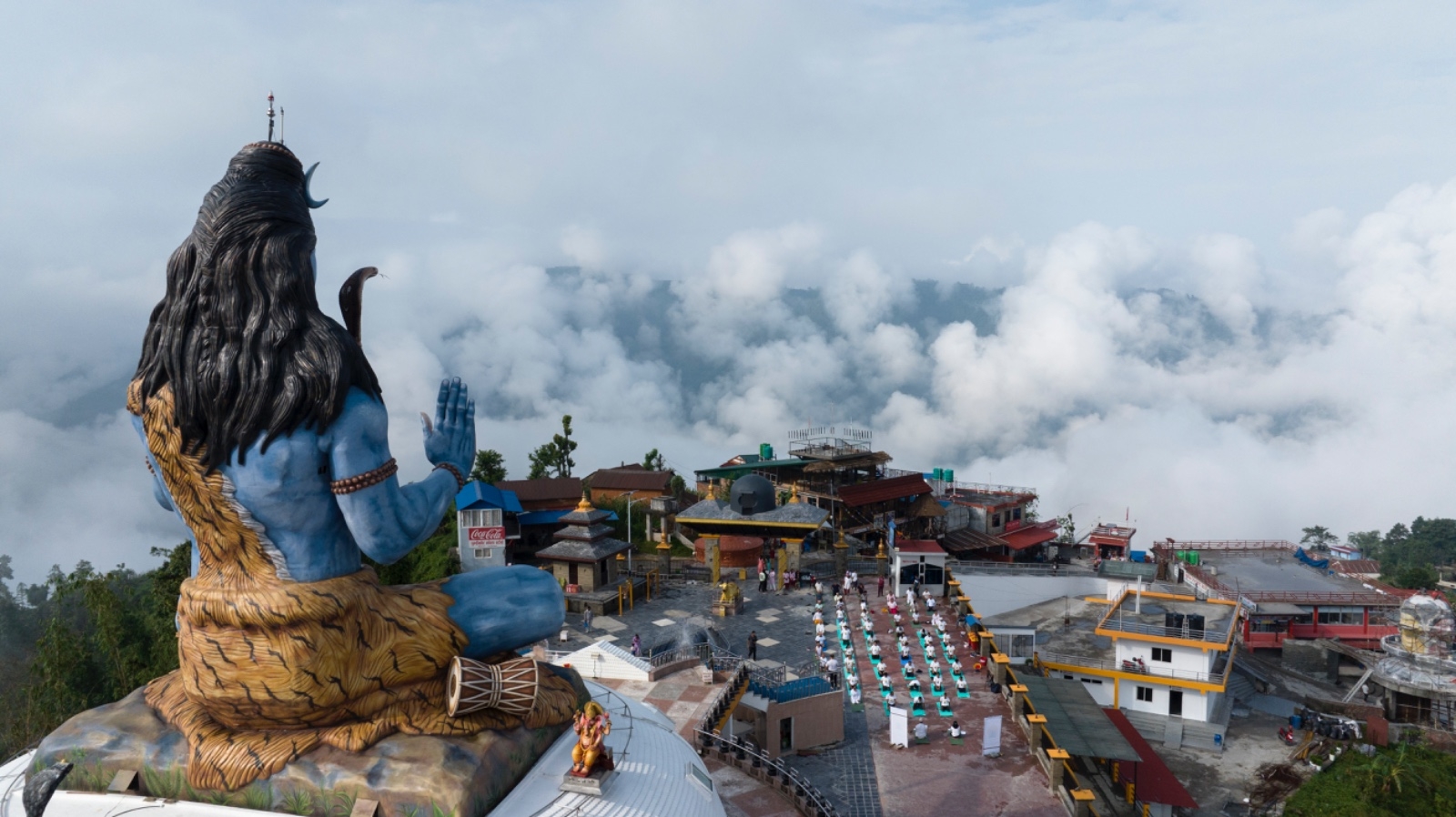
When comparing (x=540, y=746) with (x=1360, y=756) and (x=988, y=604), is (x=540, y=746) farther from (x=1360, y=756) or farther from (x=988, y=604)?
(x=988, y=604)

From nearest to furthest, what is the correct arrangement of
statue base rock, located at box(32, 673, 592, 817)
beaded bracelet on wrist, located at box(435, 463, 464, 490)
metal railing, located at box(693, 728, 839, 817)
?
1. statue base rock, located at box(32, 673, 592, 817)
2. beaded bracelet on wrist, located at box(435, 463, 464, 490)
3. metal railing, located at box(693, 728, 839, 817)

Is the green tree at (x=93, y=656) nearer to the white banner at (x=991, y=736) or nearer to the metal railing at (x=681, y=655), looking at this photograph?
the metal railing at (x=681, y=655)

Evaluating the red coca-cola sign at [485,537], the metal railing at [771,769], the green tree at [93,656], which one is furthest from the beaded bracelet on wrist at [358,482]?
the red coca-cola sign at [485,537]

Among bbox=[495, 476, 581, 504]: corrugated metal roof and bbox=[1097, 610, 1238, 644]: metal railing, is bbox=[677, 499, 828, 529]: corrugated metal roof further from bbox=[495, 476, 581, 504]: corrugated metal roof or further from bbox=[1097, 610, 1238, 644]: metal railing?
bbox=[1097, 610, 1238, 644]: metal railing

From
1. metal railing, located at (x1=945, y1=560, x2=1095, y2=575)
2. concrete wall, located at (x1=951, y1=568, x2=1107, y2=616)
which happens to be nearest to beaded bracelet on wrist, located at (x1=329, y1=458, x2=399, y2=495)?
concrete wall, located at (x1=951, y1=568, x2=1107, y2=616)

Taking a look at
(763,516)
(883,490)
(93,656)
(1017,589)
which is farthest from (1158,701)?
(93,656)

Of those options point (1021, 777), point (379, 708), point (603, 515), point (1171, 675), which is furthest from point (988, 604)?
point (379, 708)

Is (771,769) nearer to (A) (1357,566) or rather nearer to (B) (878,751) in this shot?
(B) (878,751)
